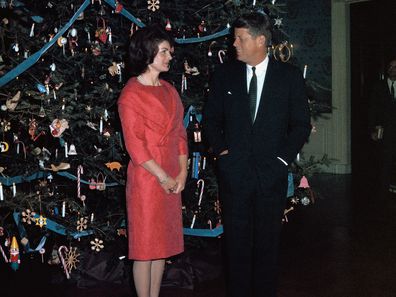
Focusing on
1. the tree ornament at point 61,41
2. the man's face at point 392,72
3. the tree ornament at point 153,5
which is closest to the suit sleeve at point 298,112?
the tree ornament at point 153,5

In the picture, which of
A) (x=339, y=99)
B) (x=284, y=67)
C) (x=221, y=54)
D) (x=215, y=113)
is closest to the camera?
(x=284, y=67)

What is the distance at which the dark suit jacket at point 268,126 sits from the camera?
2.61m

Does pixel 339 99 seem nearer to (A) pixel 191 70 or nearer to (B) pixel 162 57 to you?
(A) pixel 191 70

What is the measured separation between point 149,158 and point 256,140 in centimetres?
53

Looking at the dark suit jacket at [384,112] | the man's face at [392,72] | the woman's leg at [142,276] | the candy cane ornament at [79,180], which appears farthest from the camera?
the dark suit jacket at [384,112]

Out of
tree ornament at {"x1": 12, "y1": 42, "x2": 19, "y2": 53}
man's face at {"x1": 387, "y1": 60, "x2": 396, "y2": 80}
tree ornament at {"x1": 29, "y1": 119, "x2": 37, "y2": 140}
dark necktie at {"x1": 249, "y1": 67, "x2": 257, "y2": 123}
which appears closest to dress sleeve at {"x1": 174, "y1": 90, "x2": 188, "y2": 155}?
dark necktie at {"x1": 249, "y1": 67, "x2": 257, "y2": 123}

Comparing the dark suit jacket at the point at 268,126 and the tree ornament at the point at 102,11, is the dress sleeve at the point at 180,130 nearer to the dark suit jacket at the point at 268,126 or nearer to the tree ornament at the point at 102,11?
the dark suit jacket at the point at 268,126

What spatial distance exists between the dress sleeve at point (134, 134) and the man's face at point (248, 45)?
0.61 meters

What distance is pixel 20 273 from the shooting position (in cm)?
382

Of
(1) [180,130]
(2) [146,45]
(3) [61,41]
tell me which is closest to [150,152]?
(1) [180,130]

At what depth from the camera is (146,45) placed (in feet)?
8.52

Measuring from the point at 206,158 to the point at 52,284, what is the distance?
135cm

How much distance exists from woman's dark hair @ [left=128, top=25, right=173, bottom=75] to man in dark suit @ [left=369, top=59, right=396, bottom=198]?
4.27 m

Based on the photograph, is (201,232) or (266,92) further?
(201,232)
